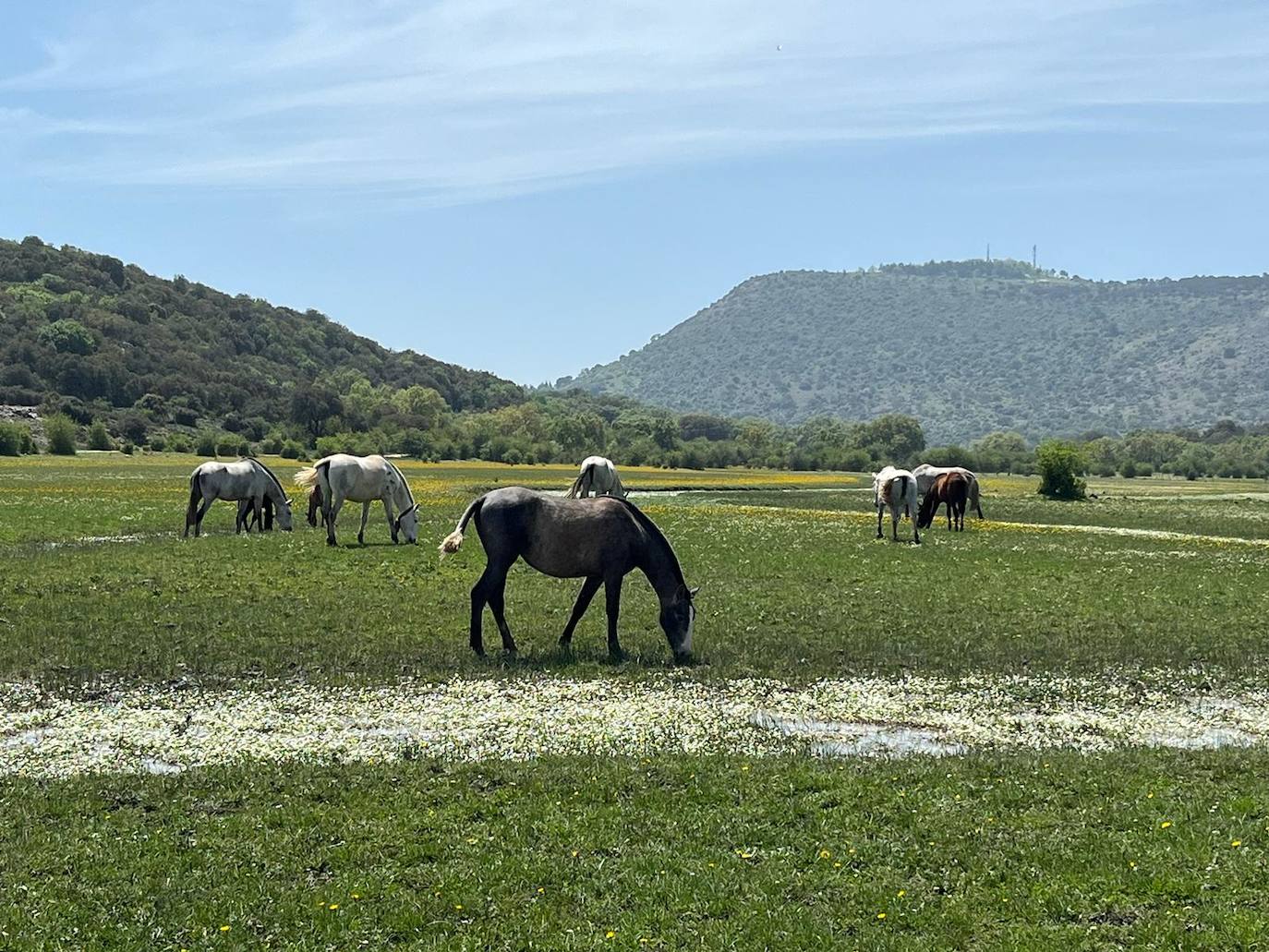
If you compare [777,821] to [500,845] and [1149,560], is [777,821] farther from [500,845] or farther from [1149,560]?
[1149,560]

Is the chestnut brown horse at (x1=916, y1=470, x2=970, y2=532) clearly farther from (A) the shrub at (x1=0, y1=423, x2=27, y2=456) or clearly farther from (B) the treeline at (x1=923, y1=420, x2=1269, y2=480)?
(A) the shrub at (x1=0, y1=423, x2=27, y2=456)

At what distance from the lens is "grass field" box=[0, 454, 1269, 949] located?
7.03 meters

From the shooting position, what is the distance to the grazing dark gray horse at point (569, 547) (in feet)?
52.0

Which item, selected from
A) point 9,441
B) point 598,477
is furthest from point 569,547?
point 9,441

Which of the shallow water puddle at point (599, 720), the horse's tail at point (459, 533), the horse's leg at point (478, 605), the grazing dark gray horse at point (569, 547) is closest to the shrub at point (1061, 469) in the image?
the shallow water puddle at point (599, 720)

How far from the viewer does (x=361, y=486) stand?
30297 millimetres

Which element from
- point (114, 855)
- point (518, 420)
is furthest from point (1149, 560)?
point (518, 420)

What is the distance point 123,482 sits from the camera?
2329 inches

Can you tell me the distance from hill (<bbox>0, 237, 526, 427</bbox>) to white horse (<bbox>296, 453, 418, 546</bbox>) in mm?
96347

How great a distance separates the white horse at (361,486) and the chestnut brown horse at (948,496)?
18.1 meters

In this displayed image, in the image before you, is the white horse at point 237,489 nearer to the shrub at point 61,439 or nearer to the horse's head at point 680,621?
the horse's head at point 680,621

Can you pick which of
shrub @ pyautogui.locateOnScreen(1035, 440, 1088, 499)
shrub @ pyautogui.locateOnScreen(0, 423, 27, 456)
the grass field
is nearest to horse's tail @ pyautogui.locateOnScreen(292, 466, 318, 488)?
the grass field

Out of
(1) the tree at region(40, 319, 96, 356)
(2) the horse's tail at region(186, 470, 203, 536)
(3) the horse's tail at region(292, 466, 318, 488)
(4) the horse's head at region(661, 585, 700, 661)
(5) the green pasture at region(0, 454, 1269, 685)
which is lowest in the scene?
(5) the green pasture at region(0, 454, 1269, 685)

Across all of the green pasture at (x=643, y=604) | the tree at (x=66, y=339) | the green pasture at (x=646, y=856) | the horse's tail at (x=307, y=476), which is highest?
the tree at (x=66, y=339)
